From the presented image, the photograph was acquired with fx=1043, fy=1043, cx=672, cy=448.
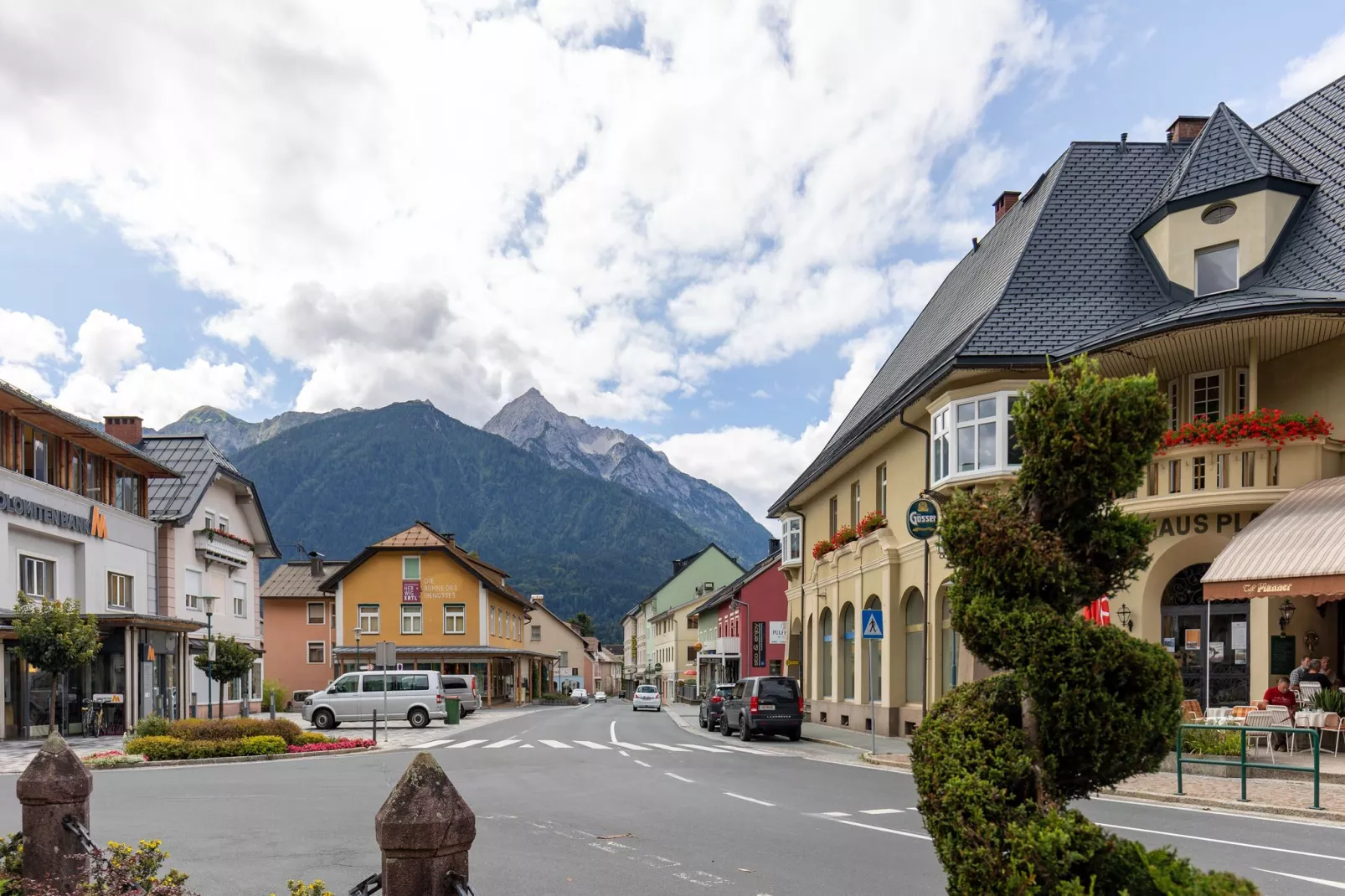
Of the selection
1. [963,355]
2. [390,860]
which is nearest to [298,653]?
[963,355]

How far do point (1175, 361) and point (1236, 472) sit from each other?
8.79 ft

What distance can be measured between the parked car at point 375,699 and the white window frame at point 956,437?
811 inches

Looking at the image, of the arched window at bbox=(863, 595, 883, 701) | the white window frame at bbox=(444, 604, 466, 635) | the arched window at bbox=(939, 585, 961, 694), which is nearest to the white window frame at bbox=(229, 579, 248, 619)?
the white window frame at bbox=(444, 604, 466, 635)

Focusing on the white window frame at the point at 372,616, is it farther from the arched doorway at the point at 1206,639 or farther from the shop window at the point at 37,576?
the arched doorway at the point at 1206,639

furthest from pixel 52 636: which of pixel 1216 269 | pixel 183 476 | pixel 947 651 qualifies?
pixel 1216 269

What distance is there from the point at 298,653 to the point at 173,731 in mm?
43060

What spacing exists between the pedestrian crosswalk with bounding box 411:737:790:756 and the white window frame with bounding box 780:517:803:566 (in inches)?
576

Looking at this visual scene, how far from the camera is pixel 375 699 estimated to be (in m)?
34.9

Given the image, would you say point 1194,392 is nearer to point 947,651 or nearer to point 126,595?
point 947,651

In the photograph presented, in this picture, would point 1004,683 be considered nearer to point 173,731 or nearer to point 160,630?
point 173,731

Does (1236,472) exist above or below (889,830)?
above

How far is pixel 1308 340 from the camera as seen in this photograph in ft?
62.1

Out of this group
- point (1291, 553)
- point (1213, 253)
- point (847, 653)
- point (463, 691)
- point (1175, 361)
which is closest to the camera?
point (1291, 553)

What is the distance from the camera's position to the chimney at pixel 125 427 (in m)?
Result: 41.8
